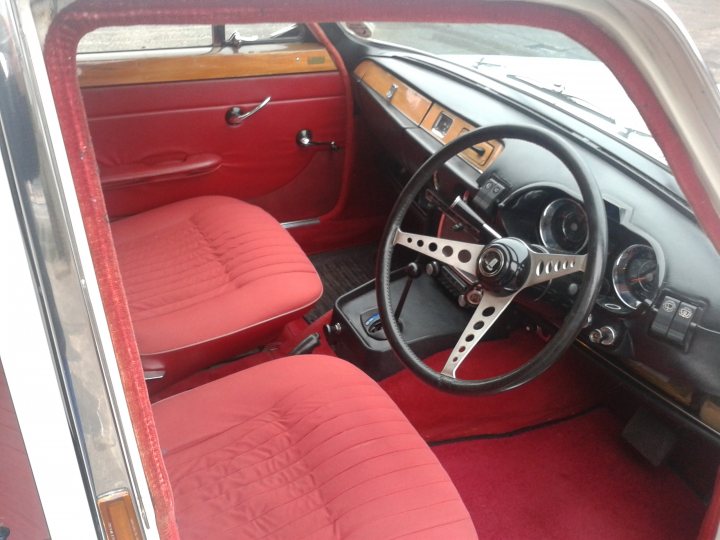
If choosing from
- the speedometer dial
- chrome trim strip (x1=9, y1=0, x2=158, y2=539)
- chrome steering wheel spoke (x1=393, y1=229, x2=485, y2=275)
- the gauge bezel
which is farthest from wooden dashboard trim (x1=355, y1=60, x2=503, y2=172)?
chrome trim strip (x1=9, y1=0, x2=158, y2=539)

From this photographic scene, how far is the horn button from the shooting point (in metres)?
1.32

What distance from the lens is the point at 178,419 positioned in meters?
1.33

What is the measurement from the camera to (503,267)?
4.32 feet

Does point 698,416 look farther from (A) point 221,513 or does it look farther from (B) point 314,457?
(A) point 221,513

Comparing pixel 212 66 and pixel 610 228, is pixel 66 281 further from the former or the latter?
pixel 212 66

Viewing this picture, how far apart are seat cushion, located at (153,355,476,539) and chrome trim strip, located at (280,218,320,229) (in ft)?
3.81

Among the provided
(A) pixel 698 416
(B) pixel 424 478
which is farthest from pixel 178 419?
(A) pixel 698 416

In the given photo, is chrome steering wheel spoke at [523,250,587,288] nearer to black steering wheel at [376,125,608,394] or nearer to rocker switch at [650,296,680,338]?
black steering wheel at [376,125,608,394]

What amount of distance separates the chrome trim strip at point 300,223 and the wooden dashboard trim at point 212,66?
1.88ft

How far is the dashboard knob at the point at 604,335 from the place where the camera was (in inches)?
52.3

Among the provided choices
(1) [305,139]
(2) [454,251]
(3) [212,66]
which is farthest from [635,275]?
(3) [212,66]

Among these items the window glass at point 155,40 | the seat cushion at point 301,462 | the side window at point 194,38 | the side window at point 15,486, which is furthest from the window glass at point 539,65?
the side window at point 15,486

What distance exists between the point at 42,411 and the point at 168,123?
5.68ft

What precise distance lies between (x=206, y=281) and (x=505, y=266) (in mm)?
823
